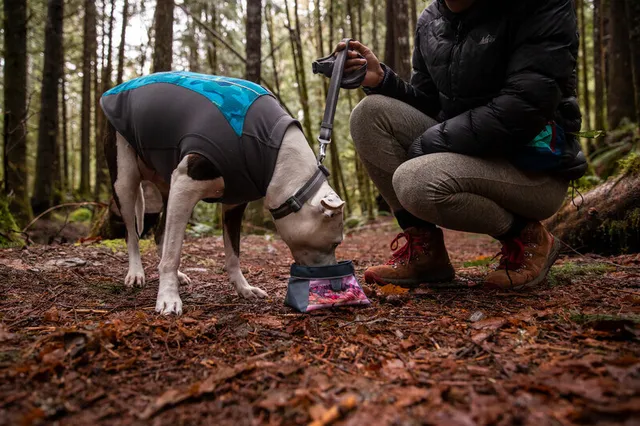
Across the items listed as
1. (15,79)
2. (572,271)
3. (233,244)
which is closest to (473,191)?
(572,271)

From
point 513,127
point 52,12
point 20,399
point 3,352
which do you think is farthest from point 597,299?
point 52,12

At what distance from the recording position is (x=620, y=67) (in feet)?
30.6

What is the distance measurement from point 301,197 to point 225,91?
835 mm

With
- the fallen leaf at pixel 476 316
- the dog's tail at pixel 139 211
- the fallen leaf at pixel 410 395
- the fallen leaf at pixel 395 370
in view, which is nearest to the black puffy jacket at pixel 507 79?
the fallen leaf at pixel 476 316

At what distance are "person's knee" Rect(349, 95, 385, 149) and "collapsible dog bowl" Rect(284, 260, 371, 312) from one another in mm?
1120

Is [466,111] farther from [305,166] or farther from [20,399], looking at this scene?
[20,399]

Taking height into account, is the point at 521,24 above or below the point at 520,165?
above

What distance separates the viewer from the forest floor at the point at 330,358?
4.40 feet

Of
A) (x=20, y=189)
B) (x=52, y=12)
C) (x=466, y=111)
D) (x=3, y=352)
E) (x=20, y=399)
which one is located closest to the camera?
(x=20, y=399)

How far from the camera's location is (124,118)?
3.09 metres

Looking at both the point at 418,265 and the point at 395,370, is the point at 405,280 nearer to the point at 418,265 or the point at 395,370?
the point at 418,265

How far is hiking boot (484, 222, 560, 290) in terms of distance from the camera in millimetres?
2926

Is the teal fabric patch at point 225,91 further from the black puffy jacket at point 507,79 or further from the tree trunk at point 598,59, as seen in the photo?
the tree trunk at point 598,59

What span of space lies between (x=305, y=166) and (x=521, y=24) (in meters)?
1.50
